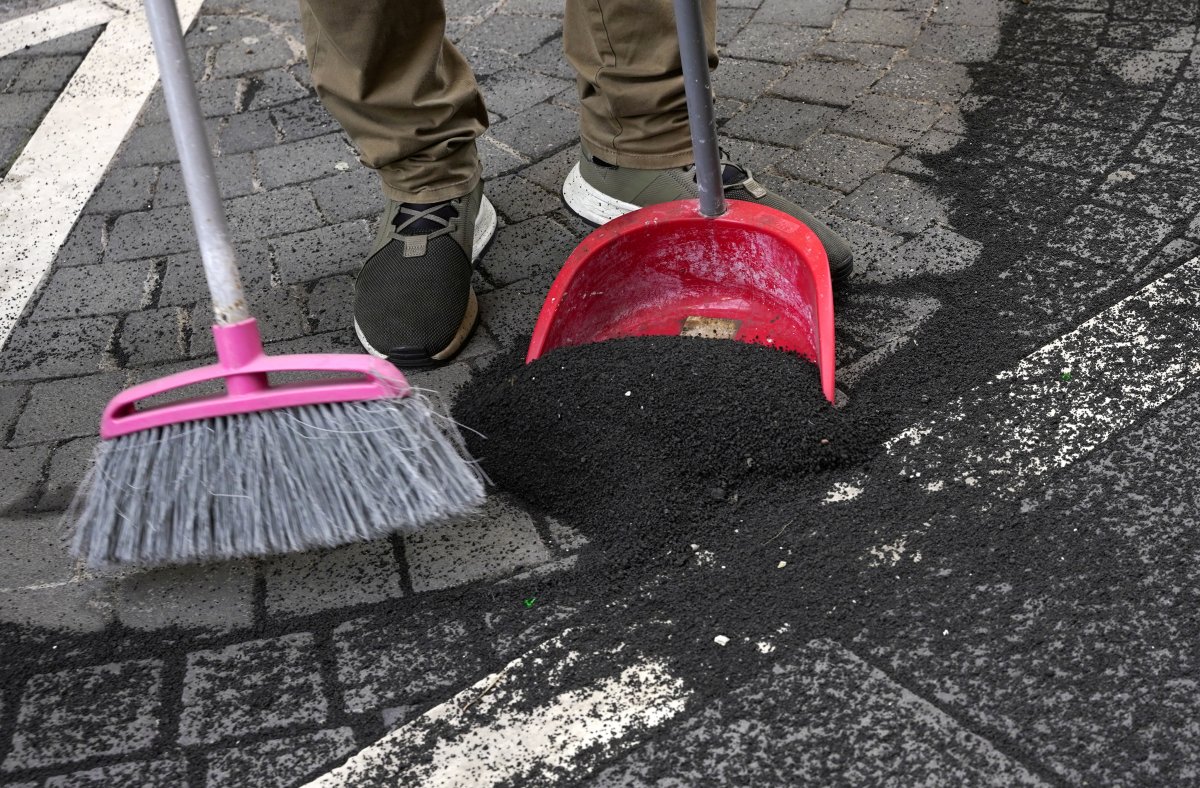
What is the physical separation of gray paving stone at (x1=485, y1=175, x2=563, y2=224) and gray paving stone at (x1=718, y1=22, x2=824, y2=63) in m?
1.05

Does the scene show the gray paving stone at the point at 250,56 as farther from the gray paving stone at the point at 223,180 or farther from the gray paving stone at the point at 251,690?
the gray paving stone at the point at 251,690

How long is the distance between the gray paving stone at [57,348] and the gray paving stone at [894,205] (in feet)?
6.51

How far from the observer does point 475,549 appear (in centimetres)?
229

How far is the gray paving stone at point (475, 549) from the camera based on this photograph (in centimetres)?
223

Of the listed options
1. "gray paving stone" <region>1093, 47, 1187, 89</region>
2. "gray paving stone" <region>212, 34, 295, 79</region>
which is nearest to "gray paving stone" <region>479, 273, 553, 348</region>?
"gray paving stone" <region>212, 34, 295, 79</region>

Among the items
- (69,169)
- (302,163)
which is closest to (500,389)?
(302,163)

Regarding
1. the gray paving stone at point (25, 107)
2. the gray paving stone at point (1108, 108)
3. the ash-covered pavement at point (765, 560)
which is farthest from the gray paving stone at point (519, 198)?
the gray paving stone at point (25, 107)

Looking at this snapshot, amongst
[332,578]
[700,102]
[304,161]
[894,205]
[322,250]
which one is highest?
[700,102]

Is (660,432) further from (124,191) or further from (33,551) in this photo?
(124,191)

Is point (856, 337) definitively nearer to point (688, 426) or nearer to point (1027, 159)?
point (688, 426)

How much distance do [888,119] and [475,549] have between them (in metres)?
2.10

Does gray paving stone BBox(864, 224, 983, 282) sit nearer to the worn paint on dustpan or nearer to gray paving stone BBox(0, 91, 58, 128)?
the worn paint on dustpan

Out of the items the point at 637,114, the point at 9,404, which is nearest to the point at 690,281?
the point at 637,114

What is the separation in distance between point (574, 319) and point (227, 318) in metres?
0.86
